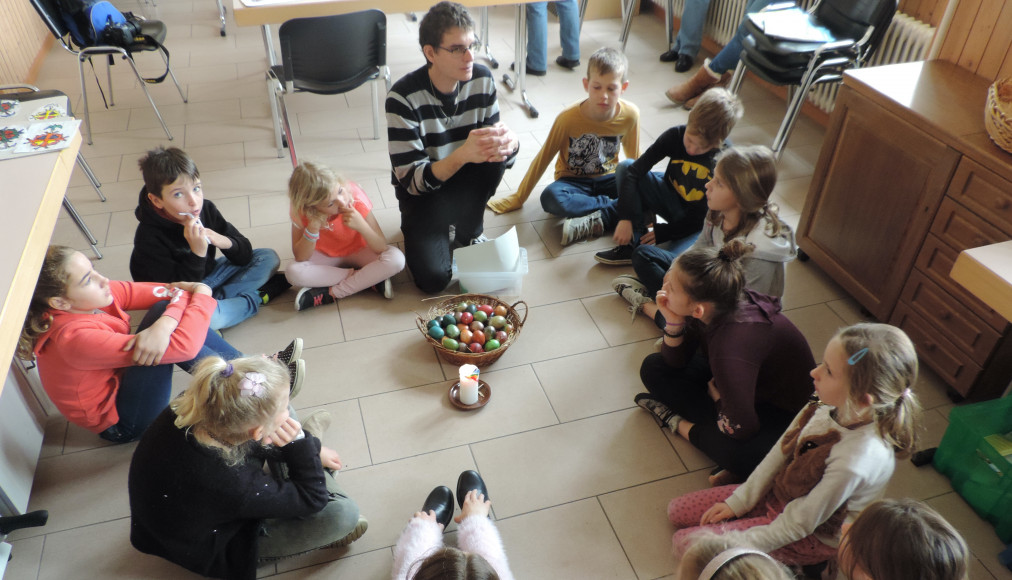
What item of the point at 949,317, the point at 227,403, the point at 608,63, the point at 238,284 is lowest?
the point at 238,284

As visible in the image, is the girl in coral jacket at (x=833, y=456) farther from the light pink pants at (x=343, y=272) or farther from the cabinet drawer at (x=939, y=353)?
the light pink pants at (x=343, y=272)

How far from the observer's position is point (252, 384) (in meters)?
1.50

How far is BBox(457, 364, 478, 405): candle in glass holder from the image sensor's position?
85.0 inches

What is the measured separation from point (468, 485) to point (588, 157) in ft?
5.36

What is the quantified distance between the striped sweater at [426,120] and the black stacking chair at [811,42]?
1.49 metres

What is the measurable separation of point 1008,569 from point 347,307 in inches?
86.5

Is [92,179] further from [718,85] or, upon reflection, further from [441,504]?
→ [718,85]

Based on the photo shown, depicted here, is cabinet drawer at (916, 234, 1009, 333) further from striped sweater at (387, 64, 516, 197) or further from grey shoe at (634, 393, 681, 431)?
striped sweater at (387, 64, 516, 197)

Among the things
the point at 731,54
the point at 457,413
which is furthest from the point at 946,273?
the point at 731,54

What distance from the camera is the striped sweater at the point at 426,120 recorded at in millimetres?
2582

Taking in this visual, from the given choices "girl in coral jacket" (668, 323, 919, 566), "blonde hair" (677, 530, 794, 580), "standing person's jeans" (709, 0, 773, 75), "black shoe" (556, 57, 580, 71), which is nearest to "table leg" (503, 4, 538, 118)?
"black shoe" (556, 57, 580, 71)

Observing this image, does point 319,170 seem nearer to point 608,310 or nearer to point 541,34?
point 608,310

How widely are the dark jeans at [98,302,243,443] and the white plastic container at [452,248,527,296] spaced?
0.95 meters

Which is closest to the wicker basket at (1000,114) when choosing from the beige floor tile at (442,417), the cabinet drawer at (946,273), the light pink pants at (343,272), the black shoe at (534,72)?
the cabinet drawer at (946,273)
